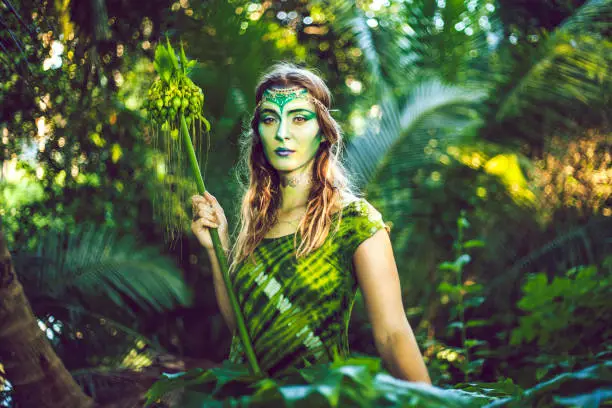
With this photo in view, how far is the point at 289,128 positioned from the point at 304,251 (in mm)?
428

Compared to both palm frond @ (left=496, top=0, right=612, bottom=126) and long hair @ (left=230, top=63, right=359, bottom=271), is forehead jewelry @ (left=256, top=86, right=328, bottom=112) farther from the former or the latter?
palm frond @ (left=496, top=0, right=612, bottom=126)

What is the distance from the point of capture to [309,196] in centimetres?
209

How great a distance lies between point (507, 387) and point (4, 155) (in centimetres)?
297

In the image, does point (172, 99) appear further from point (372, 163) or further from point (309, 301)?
point (372, 163)

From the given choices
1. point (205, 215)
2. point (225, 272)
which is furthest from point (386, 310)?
point (205, 215)

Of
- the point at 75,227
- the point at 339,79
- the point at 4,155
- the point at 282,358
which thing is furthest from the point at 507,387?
the point at 339,79

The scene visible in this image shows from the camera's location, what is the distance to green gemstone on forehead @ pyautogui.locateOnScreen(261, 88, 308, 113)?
6.81 ft

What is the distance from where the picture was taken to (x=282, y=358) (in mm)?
1905

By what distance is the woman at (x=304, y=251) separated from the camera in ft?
5.98

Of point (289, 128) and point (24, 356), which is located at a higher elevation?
point (289, 128)

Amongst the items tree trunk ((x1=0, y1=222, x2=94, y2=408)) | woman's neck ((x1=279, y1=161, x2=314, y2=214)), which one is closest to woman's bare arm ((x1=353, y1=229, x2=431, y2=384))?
woman's neck ((x1=279, y1=161, x2=314, y2=214))

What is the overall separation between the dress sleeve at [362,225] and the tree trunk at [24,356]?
3.92 ft

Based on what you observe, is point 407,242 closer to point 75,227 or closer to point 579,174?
point 579,174

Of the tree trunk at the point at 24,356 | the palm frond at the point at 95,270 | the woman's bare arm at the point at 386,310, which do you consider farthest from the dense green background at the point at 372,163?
the woman's bare arm at the point at 386,310
